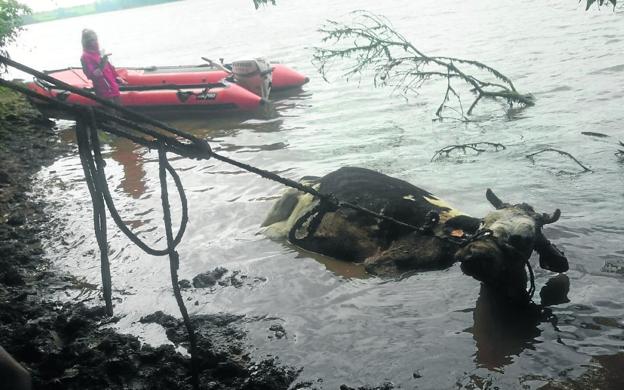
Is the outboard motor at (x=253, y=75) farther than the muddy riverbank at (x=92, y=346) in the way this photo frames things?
Yes

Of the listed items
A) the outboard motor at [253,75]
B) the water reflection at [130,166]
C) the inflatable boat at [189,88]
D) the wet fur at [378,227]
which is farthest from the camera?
the outboard motor at [253,75]

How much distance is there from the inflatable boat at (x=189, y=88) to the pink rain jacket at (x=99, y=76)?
1.05 metres

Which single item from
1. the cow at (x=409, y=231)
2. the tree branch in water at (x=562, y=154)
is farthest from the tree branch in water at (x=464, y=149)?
the cow at (x=409, y=231)

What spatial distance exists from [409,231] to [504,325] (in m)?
1.35

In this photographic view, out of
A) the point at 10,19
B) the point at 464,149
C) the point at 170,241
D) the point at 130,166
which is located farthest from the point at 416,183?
the point at 10,19

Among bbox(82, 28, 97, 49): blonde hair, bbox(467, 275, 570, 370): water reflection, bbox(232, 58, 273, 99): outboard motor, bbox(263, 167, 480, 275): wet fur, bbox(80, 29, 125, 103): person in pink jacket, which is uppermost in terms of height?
bbox(82, 28, 97, 49): blonde hair

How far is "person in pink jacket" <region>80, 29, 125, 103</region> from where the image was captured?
12.4m

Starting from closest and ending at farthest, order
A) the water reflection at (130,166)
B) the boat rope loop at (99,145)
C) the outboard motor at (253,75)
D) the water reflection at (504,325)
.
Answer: the boat rope loop at (99,145)
the water reflection at (504,325)
the water reflection at (130,166)
the outboard motor at (253,75)

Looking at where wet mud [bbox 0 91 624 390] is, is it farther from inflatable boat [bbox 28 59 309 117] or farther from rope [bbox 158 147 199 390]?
inflatable boat [bbox 28 59 309 117]

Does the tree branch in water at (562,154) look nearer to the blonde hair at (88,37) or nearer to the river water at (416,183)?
the river water at (416,183)

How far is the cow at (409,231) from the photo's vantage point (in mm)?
4027

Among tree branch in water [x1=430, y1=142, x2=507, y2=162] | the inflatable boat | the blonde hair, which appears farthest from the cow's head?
the blonde hair

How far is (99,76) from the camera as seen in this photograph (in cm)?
1268

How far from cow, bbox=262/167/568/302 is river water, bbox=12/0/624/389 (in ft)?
0.65
